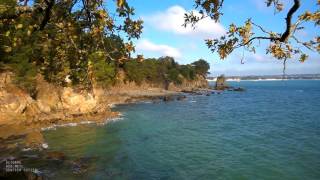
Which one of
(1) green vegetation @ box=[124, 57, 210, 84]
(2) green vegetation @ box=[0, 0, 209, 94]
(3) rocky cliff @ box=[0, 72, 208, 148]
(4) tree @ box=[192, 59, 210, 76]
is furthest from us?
(4) tree @ box=[192, 59, 210, 76]

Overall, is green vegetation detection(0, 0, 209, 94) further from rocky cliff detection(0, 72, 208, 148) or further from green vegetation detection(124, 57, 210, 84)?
green vegetation detection(124, 57, 210, 84)

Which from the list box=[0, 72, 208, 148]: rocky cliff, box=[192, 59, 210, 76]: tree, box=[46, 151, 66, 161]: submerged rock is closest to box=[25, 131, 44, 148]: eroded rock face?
box=[0, 72, 208, 148]: rocky cliff

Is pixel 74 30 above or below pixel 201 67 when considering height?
below

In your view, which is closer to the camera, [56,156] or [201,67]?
[56,156]

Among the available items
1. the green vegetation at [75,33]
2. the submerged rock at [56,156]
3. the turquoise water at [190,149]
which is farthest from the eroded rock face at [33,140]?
the green vegetation at [75,33]

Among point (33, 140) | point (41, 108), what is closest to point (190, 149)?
point (33, 140)

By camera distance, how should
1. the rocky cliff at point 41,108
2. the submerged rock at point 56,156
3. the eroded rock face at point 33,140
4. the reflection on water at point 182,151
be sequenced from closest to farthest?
the reflection on water at point 182,151 → the submerged rock at point 56,156 → the eroded rock face at point 33,140 → the rocky cliff at point 41,108

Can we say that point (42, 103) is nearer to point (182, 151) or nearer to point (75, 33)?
point (182, 151)

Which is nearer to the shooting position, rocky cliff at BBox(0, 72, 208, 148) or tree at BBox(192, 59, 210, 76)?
rocky cliff at BBox(0, 72, 208, 148)

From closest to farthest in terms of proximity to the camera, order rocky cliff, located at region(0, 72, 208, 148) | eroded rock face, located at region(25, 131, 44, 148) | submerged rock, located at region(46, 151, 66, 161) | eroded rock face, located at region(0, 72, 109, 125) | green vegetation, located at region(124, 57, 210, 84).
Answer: submerged rock, located at region(46, 151, 66, 161)
eroded rock face, located at region(25, 131, 44, 148)
rocky cliff, located at region(0, 72, 208, 148)
eroded rock face, located at region(0, 72, 109, 125)
green vegetation, located at region(124, 57, 210, 84)

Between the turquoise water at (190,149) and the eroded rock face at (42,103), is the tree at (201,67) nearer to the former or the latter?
the eroded rock face at (42,103)

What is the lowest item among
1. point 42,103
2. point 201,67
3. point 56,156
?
point 56,156

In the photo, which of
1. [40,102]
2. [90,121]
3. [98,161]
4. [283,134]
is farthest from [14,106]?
[283,134]

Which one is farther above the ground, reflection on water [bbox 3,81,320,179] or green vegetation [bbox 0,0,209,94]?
green vegetation [bbox 0,0,209,94]
